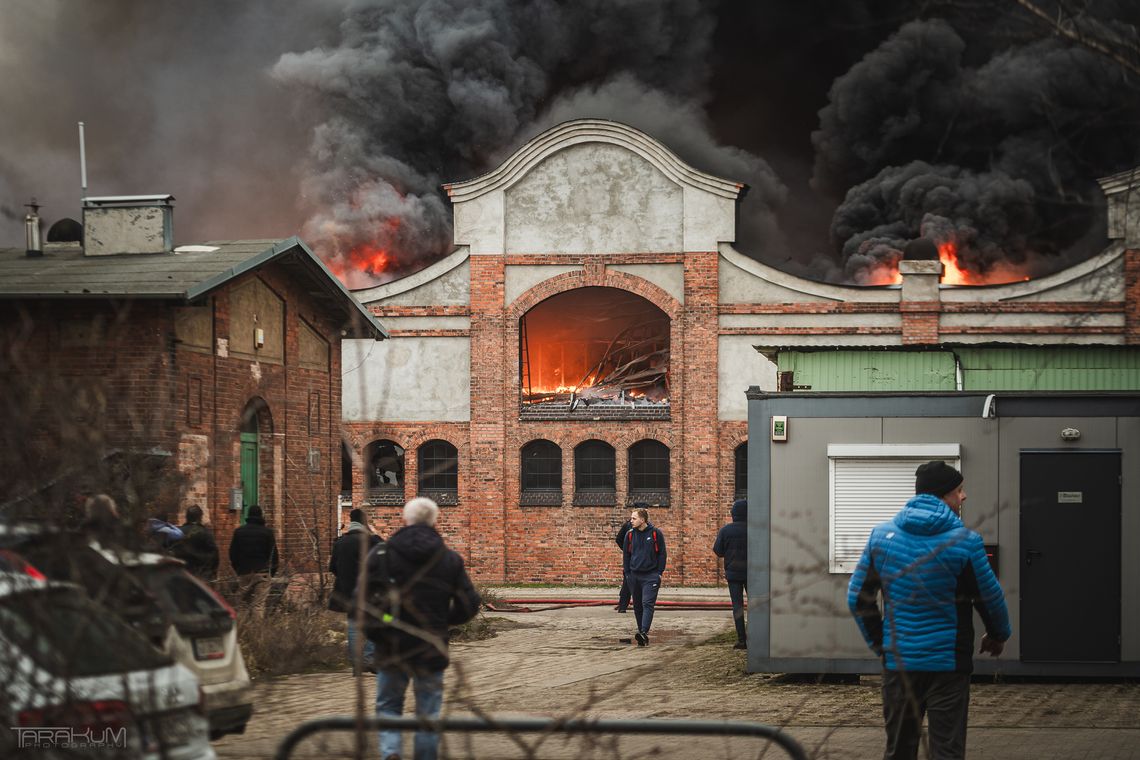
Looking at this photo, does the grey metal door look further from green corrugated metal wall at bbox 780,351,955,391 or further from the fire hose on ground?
the fire hose on ground

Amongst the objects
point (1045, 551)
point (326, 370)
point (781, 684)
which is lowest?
point (781, 684)

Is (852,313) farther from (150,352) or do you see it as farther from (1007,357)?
(150,352)

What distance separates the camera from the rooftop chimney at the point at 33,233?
2195 centimetres

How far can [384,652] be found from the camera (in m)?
8.55

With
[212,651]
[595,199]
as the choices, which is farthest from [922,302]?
[212,651]

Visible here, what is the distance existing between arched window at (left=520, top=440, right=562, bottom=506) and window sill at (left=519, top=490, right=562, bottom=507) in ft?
0.23

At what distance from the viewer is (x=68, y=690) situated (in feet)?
14.5

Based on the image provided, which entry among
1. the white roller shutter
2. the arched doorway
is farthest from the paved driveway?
the arched doorway

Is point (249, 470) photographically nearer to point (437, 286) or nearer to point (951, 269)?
point (437, 286)

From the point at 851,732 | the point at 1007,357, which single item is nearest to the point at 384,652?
the point at 851,732

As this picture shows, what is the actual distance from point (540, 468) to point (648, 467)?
107 inches

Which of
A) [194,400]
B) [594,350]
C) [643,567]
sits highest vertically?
[594,350]

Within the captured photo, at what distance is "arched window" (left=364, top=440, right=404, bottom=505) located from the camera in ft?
110

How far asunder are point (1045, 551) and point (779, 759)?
5.89m
